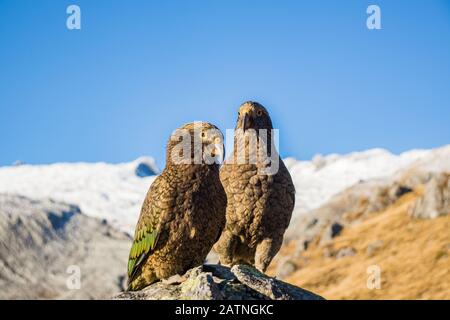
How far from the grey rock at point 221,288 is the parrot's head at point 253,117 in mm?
4917

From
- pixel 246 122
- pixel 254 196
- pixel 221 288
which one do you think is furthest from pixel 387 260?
pixel 221 288

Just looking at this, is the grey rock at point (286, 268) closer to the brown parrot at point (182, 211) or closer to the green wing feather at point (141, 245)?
the green wing feather at point (141, 245)

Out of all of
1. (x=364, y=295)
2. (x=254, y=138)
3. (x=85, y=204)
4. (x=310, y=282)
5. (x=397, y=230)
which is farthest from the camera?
(x=85, y=204)

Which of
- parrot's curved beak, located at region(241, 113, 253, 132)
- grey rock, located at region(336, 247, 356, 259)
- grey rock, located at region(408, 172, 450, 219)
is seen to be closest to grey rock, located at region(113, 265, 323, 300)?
parrot's curved beak, located at region(241, 113, 253, 132)

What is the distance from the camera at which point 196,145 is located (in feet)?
36.9

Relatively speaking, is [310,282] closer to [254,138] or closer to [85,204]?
[85,204]

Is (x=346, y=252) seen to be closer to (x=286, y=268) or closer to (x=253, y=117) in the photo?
(x=286, y=268)

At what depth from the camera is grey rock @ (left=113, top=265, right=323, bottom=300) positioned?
384 inches

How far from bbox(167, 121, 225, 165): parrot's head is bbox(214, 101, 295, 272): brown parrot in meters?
4.02

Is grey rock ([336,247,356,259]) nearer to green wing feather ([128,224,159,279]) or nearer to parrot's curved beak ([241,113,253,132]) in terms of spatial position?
parrot's curved beak ([241,113,253,132])

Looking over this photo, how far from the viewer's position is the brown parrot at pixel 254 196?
15.4 metres

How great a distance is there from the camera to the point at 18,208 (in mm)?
123750
